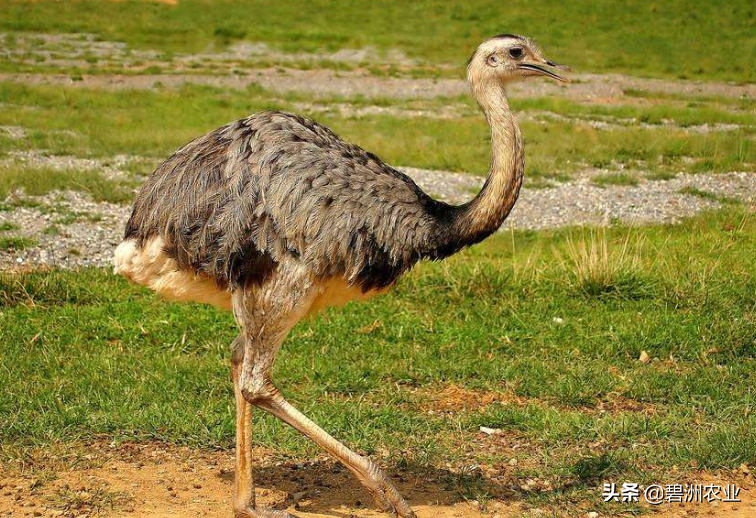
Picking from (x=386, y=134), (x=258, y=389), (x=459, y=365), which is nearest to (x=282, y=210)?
(x=258, y=389)

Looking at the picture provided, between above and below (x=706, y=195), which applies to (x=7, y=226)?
below

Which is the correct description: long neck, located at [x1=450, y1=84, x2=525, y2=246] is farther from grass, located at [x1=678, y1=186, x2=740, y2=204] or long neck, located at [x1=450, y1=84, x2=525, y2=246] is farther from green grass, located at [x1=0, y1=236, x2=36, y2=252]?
grass, located at [x1=678, y1=186, x2=740, y2=204]

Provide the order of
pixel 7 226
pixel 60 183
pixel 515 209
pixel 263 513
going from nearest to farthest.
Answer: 1. pixel 263 513
2. pixel 7 226
3. pixel 60 183
4. pixel 515 209

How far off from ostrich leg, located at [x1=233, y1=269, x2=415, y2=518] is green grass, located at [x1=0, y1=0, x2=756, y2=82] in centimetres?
2162

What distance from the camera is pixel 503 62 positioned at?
4461 mm

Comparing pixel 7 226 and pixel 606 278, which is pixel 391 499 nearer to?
pixel 606 278

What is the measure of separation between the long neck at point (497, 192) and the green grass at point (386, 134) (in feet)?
27.9

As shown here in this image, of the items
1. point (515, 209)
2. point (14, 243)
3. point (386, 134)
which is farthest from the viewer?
point (386, 134)

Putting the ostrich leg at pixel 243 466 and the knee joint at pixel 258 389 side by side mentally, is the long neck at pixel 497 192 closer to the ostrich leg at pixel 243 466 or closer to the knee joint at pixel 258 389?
the knee joint at pixel 258 389

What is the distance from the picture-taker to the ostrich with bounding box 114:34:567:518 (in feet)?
13.5

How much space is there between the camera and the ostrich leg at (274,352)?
13.6 ft

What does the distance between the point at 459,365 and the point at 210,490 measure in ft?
6.09

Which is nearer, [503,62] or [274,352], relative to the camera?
[274,352]

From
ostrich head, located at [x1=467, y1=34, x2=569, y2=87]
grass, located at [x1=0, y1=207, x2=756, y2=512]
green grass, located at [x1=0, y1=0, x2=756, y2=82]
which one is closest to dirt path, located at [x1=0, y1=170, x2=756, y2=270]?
grass, located at [x1=0, y1=207, x2=756, y2=512]
